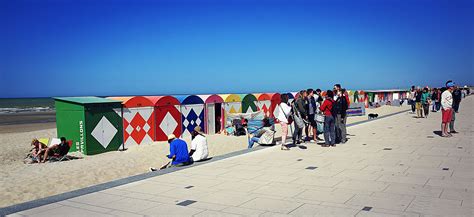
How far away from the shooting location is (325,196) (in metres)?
5.13

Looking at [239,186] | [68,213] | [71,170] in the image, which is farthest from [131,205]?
[71,170]

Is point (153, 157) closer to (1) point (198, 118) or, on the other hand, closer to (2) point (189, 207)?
(1) point (198, 118)

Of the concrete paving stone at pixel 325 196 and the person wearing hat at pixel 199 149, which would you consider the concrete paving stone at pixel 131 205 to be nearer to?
the concrete paving stone at pixel 325 196

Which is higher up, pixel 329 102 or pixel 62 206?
pixel 329 102

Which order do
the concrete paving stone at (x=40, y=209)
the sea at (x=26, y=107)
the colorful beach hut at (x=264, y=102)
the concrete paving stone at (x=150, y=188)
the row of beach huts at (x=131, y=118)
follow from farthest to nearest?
the sea at (x=26, y=107)
the colorful beach hut at (x=264, y=102)
the row of beach huts at (x=131, y=118)
the concrete paving stone at (x=150, y=188)
the concrete paving stone at (x=40, y=209)

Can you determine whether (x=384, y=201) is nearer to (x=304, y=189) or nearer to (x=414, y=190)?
(x=414, y=190)

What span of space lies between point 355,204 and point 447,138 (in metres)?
7.76

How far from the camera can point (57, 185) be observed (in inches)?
320

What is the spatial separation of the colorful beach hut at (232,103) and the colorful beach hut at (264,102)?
6.63 feet

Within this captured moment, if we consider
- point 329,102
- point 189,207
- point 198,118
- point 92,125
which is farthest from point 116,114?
point 189,207

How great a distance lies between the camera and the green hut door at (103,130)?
38.3 ft

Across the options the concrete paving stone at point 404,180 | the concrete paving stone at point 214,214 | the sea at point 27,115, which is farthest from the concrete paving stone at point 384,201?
the sea at point 27,115

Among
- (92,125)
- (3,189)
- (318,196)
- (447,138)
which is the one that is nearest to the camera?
(318,196)

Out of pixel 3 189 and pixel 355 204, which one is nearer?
pixel 355 204
